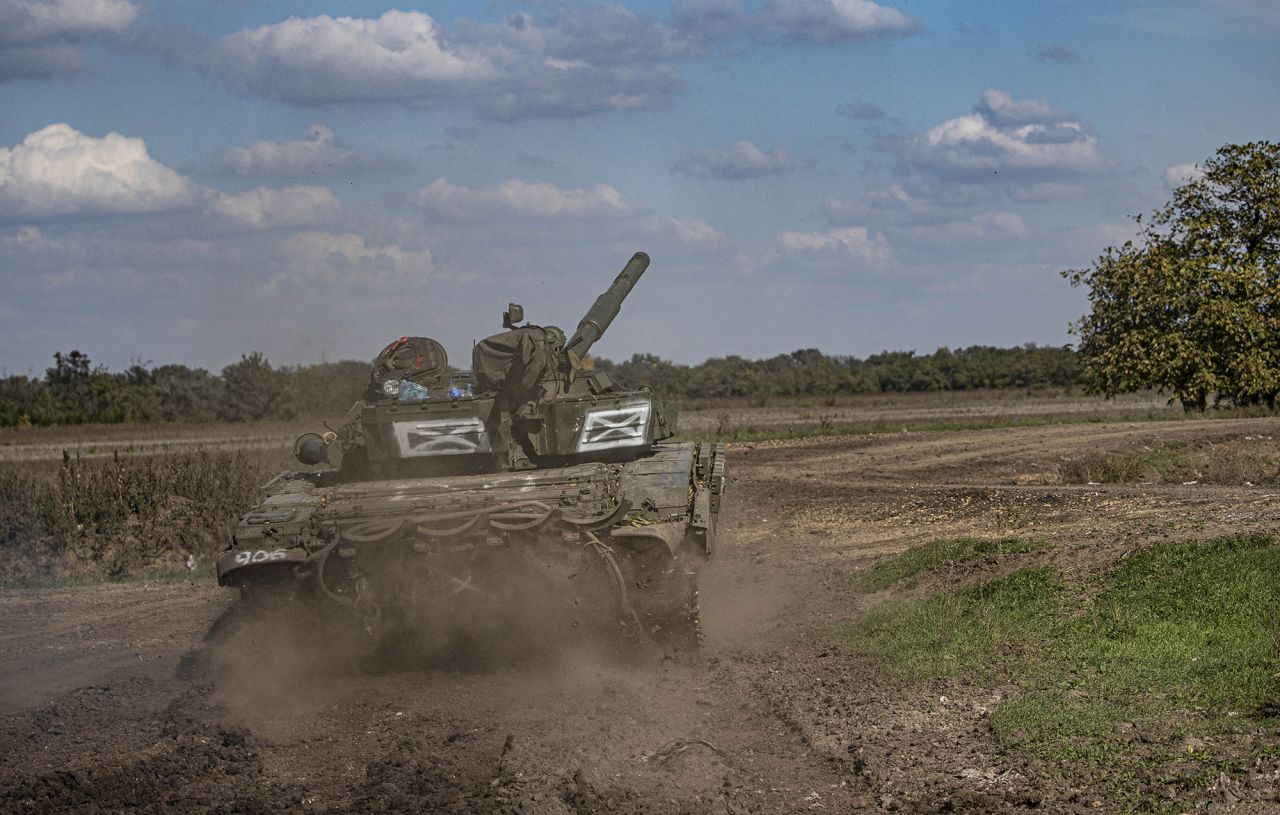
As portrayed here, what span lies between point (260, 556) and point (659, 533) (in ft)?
9.48

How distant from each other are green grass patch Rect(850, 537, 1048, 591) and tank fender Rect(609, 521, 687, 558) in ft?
11.5

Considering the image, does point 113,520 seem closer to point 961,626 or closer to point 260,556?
point 260,556

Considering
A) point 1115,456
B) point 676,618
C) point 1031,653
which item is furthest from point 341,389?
point 1031,653

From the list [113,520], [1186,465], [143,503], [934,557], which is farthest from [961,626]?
[143,503]

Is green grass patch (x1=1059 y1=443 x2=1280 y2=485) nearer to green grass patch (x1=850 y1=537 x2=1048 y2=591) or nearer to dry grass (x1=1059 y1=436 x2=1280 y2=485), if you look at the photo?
dry grass (x1=1059 y1=436 x2=1280 y2=485)

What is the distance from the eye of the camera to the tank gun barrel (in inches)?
560

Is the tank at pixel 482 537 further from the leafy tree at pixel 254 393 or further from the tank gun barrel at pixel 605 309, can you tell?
the leafy tree at pixel 254 393

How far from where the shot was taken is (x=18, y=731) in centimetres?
865

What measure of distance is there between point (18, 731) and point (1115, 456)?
17.8 meters

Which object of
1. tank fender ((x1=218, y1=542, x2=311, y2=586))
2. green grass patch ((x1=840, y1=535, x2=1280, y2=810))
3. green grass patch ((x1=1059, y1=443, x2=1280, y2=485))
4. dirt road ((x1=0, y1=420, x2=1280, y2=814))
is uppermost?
tank fender ((x1=218, y1=542, x2=311, y2=586))

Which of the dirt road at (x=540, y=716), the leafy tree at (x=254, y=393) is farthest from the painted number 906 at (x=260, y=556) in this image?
the leafy tree at (x=254, y=393)

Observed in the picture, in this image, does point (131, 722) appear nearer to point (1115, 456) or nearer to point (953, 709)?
point (953, 709)

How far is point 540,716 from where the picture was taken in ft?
28.4

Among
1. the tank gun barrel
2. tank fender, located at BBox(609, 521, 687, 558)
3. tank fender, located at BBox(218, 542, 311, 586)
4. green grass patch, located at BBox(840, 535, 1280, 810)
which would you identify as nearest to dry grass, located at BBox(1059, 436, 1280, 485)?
the tank gun barrel
